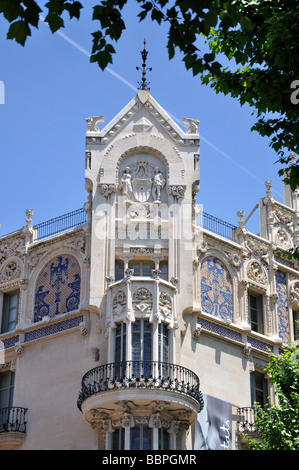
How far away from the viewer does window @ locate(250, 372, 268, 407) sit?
35938 millimetres

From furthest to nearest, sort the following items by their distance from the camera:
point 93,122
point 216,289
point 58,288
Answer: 1. point 93,122
2. point 216,289
3. point 58,288

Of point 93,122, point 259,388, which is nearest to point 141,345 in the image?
point 259,388

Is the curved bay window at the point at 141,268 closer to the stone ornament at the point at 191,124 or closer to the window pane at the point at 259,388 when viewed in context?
the stone ornament at the point at 191,124

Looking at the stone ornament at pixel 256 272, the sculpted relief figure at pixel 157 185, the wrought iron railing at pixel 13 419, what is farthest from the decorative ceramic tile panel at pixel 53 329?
the stone ornament at pixel 256 272

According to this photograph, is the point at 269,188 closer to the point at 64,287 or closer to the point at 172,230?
the point at 172,230

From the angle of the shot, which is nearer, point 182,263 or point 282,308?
point 182,263

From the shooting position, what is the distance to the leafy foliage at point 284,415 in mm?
28375

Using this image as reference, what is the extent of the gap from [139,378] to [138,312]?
2333 mm

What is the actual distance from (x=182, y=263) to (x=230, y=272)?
10.5 feet

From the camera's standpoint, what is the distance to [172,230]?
3459cm

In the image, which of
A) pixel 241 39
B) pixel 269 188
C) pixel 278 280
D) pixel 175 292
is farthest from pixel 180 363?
pixel 241 39

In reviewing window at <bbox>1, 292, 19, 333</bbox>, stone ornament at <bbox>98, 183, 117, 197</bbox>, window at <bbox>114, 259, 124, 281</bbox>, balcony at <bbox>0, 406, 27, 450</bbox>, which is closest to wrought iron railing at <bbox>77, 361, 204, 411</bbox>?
balcony at <bbox>0, 406, 27, 450</bbox>

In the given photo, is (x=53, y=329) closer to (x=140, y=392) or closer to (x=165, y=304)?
(x=165, y=304)

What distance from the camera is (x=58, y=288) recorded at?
3556cm
